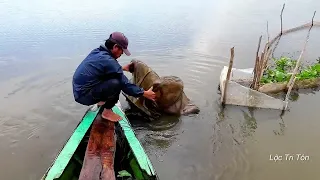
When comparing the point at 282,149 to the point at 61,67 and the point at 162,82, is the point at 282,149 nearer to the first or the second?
the point at 162,82

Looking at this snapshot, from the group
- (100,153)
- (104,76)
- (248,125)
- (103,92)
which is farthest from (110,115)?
(248,125)

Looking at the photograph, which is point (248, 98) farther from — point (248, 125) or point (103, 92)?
point (103, 92)

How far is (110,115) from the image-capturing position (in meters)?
5.35

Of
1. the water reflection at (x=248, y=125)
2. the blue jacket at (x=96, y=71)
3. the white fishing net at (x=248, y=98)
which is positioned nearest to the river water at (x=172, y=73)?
the water reflection at (x=248, y=125)

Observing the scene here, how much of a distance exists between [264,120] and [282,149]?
3.24ft

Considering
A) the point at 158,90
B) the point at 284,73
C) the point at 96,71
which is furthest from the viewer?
the point at 284,73

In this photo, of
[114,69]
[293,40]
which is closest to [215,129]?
[114,69]

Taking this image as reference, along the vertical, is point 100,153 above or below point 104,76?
below

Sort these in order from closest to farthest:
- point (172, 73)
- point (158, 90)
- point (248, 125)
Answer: point (158, 90), point (248, 125), point (172, 73)

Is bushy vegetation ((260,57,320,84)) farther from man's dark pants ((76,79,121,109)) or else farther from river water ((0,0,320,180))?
man's dark pants ((76,79,121,109))

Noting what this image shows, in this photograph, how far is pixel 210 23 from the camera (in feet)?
43.2

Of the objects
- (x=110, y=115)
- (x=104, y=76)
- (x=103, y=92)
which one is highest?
(x=104, y=76)

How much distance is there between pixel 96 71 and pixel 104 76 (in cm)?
20

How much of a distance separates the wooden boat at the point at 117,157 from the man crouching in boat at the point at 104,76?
290 millimetres
